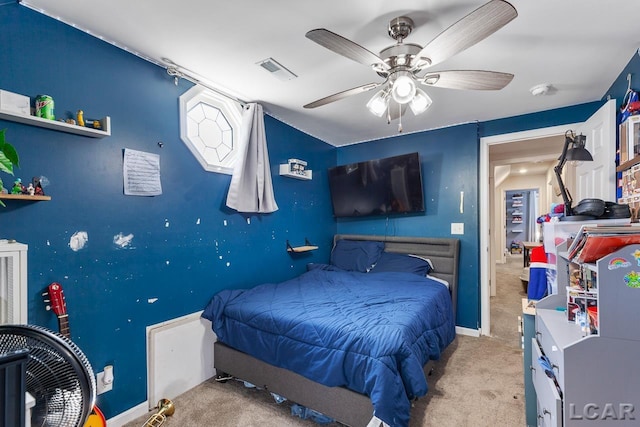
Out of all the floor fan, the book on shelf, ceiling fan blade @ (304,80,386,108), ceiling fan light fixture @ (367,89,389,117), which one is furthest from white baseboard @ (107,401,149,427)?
the book on shelf

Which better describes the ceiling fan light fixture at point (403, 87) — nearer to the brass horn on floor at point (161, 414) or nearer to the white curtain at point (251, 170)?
the white curtain at point (251, 170)

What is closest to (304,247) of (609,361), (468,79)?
(468,79)

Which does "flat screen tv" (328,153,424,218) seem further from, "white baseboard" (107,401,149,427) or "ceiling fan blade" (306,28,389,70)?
"white baseboard" (107,401,149,427)

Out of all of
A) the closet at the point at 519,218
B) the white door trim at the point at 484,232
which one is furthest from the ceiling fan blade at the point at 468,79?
the closet at the point at 519,218

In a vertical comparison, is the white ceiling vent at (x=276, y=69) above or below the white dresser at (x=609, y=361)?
above

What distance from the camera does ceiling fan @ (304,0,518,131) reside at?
125cm

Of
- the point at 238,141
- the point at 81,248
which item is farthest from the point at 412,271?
the point at 81,248

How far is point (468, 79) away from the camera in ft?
5.58

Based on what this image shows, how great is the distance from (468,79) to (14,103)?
237 cm

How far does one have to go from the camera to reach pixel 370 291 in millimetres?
2523

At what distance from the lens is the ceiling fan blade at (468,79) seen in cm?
162

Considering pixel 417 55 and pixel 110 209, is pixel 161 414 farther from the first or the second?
pixel 417 55

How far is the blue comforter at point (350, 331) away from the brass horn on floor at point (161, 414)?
0.50 meters

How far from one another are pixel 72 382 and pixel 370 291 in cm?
205
